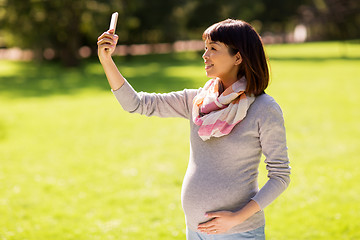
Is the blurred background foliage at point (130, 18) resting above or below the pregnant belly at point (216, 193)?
above

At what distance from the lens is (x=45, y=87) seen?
64.2ft

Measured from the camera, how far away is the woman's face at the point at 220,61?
2.17 meters

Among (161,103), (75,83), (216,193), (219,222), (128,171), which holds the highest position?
(75,83)

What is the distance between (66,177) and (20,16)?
73.3 feet

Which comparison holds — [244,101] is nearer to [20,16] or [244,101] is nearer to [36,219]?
[36,219]

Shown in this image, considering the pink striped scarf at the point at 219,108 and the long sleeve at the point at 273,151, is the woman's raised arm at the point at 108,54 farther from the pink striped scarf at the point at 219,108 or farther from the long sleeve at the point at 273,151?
the long sleeve at the point at 273,151

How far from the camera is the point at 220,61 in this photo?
2193 millimetres

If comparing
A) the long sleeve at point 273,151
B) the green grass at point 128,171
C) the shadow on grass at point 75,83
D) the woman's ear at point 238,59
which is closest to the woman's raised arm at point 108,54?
the woman's ear at point 238,59

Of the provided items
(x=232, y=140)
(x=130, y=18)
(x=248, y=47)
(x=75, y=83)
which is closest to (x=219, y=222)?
(x=232, y=140)

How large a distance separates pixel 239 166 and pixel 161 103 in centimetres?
60

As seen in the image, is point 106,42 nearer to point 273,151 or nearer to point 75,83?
point 273,151

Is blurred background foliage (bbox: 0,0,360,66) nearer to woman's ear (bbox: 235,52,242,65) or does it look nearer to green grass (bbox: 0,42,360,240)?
green grass (bbox: 0,42,360,240)

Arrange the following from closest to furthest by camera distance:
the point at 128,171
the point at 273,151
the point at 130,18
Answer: the point at 273,151 → the point at 128,171 → the point at 130,18

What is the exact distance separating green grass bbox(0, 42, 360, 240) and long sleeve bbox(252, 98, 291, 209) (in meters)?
3.13
